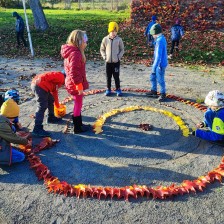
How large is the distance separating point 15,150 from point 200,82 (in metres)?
7.07

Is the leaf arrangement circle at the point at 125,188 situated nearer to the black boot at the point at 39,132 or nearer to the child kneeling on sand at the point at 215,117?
the child kneeling on sand at the point at 215,117

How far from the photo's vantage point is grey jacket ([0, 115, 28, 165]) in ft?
16.6

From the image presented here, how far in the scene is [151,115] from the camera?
7285 mm

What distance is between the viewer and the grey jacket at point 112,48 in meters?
7.98

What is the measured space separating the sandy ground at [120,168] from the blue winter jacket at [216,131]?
0.22 meters

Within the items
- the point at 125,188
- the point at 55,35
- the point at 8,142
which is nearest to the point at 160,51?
the point at 125,188

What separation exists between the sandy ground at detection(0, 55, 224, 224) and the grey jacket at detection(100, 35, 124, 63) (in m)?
1.14

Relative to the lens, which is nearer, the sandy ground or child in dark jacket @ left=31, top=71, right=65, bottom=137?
the sandy ground

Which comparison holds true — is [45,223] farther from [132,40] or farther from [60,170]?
[132,40]

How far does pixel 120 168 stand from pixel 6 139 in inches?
81.5

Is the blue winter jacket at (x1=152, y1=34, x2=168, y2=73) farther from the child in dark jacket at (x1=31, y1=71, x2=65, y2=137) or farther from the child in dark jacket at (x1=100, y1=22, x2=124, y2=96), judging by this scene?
the child in dark jacket at (x1=31, y1=71, x2=65, y2=137)

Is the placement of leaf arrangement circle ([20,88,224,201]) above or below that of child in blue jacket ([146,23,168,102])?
below

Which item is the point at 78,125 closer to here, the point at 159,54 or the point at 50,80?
the point at 50,80

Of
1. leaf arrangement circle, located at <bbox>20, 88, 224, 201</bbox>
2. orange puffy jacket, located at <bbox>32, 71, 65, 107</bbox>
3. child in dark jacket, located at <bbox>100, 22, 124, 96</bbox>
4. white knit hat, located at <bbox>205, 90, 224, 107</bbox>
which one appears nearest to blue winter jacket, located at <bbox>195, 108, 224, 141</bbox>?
white knit hat, located at <bbox>205, 90, 224, 107</bbox>
